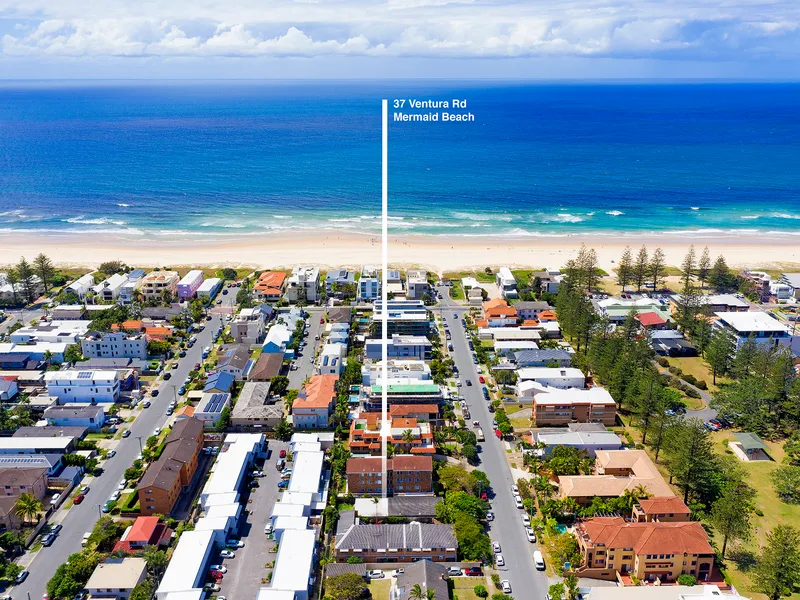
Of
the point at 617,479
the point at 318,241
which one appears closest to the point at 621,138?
the point at 318,241

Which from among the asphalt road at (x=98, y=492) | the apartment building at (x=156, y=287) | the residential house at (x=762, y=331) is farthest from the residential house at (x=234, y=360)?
→ the residential house at (x=762, y=331)

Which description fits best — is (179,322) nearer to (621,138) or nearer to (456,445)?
(456,445)

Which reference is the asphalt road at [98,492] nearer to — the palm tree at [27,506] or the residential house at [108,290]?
the palm tree at [27,506]

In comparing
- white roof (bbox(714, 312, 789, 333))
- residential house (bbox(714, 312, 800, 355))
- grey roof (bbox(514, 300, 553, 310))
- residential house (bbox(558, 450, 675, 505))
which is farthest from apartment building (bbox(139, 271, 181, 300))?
white roof (bbox(714, 312, 789, 333))

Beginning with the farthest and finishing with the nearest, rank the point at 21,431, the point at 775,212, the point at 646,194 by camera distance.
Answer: the point at 646,194
the point at 775,212
the point at 21,431

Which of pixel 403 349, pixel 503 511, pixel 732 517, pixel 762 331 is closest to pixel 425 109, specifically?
pixel 503 511

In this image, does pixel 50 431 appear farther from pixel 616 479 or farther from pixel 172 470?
pixel 616 479
